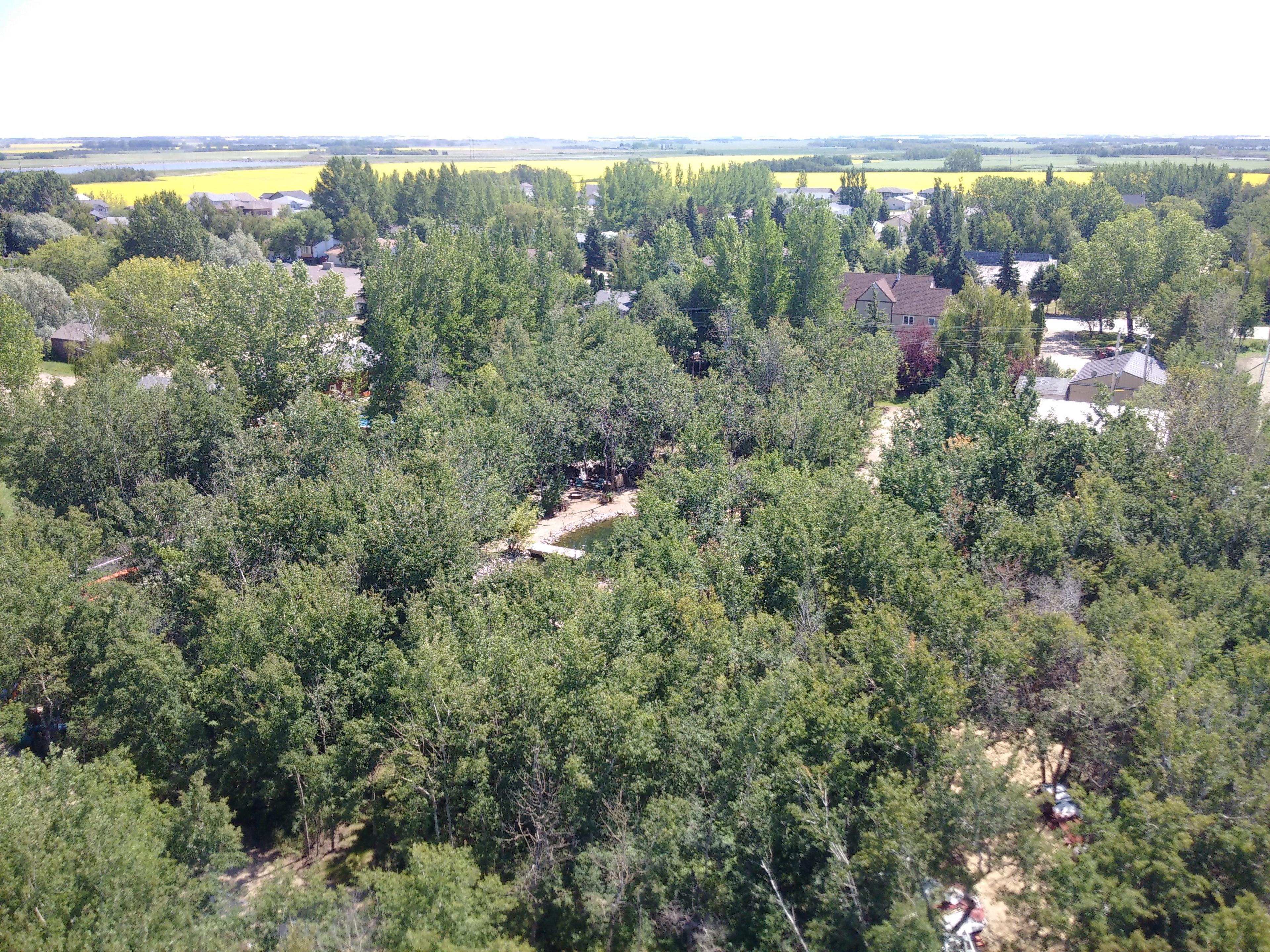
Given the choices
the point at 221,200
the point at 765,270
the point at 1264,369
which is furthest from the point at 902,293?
the point at 221,200

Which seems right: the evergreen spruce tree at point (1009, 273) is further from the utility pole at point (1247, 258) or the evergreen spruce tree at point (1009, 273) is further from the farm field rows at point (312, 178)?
the farm field rows at point (312, 178)

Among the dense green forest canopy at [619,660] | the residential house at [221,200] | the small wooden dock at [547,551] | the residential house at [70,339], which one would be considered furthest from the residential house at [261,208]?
the small wooden dock at [547,551]

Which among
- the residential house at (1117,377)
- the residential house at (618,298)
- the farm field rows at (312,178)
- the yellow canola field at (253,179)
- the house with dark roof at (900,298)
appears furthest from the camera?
the farm field rows at (312,178)

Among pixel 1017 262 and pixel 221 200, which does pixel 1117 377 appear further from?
pixel 221 200

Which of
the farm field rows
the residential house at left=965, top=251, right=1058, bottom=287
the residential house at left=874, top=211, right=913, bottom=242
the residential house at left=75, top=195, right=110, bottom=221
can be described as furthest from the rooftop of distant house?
the residential house at left=75, top=195, right=110, bottom=221

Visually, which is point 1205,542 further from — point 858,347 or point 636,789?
point 858,347

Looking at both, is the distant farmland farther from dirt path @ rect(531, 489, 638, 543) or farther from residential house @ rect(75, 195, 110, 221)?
dirt path @ rect(531, 489, 638, 543)
